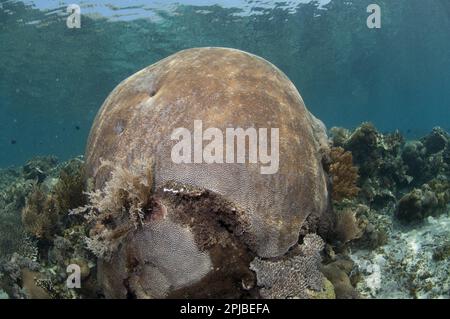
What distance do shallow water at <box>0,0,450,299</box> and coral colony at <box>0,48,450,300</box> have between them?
0.07 metres

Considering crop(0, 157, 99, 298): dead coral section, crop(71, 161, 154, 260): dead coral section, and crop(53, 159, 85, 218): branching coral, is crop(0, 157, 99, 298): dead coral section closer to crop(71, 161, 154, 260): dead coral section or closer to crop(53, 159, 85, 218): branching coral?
crop(53, 159, 85, 218): branching coral

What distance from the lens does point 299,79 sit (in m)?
49.0

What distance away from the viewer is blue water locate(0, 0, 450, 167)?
2552 cm

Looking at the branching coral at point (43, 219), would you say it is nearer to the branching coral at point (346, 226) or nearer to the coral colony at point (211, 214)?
the coral colony at point (211, 214)

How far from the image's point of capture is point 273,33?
32.4 m

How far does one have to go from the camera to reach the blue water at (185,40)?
25516 mm

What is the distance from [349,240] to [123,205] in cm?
350

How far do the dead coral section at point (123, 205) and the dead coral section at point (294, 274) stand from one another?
140 centimetres

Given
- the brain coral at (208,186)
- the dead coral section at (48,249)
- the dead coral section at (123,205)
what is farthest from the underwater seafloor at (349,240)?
the brain coral at (208,186)

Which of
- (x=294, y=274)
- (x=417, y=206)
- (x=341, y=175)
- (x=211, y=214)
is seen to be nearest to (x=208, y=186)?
(x=211, y=214)

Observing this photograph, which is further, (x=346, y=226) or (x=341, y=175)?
(x=341, y=175)

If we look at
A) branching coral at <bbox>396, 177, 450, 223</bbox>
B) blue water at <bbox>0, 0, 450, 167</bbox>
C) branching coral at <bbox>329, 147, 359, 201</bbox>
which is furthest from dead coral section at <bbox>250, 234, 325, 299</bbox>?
blue water at <bbox>0, 0, 450, 167</bbox>

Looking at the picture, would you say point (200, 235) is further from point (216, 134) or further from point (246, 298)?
point (216, 134)

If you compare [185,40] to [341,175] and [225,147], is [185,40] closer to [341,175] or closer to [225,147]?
[341,175]
